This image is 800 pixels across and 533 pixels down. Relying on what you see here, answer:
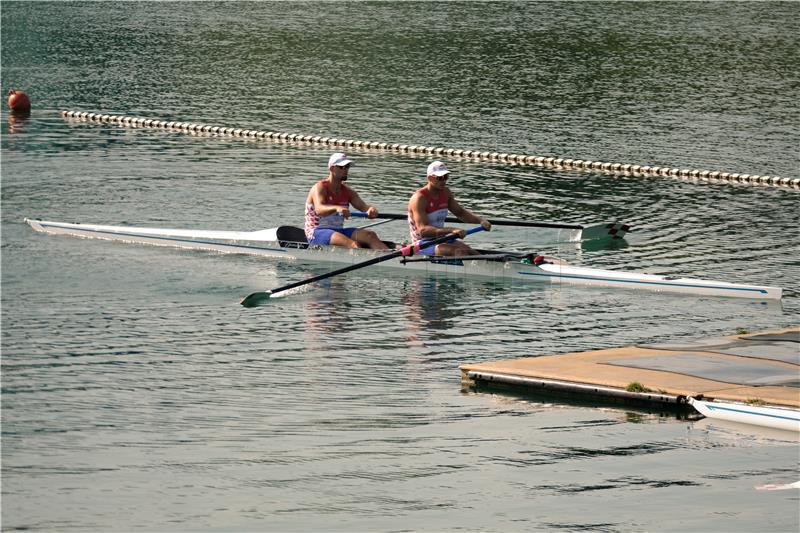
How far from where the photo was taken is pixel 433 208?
25.5 m

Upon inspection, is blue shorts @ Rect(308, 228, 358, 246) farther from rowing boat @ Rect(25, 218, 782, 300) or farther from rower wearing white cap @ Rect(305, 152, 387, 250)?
rowing boat @ Rect(25, 218, 782, 300)

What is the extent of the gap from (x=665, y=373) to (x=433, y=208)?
8.35 meters

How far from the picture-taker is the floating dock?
1712cm

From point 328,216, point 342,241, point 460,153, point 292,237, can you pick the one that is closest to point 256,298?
point 342,241

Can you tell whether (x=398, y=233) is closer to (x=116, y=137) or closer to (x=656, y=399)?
(x=656, y=399)

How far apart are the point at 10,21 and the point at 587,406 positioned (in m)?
68.8

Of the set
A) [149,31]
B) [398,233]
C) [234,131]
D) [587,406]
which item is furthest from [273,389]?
[149,31]

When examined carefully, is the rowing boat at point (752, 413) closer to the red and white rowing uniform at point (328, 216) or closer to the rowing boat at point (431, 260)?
the rowing boat at point (431, 260)

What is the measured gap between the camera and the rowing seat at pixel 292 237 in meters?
26.9

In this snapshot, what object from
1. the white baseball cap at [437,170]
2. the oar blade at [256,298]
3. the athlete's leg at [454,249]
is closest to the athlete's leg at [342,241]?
the athlete's leg at [454,249]

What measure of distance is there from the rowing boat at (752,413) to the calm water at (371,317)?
0.65 feet

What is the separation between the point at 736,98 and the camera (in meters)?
49.2

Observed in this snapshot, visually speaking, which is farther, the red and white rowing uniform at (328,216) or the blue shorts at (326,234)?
the red and white rowing uniform at (328,216)

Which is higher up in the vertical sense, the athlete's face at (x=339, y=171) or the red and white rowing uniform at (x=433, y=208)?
the athlete's face at (x=339, y=171)
